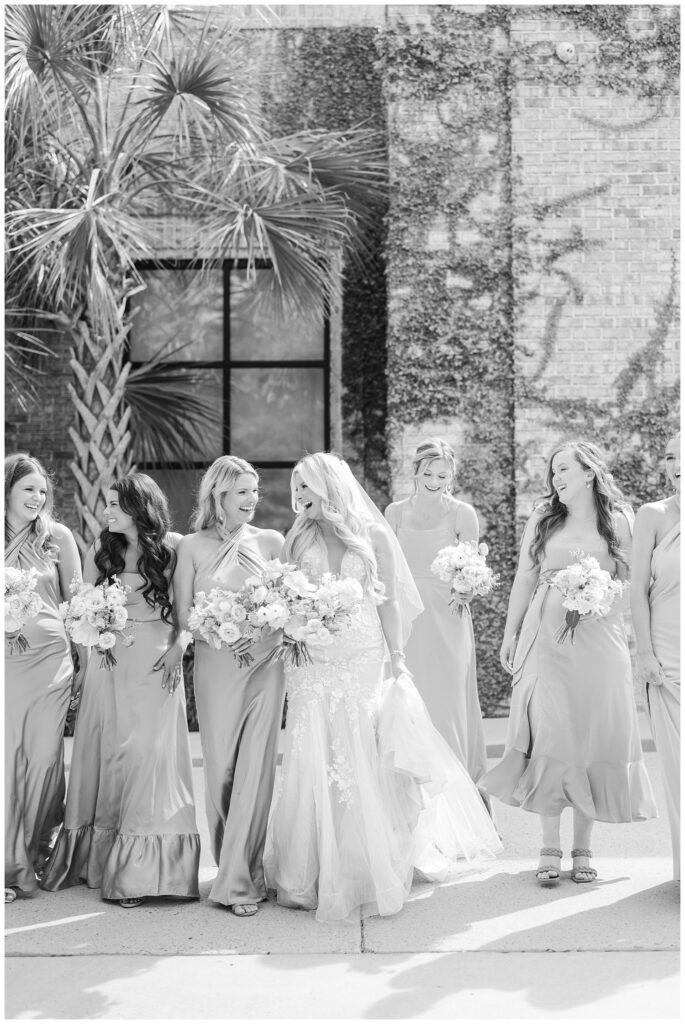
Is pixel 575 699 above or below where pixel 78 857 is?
above

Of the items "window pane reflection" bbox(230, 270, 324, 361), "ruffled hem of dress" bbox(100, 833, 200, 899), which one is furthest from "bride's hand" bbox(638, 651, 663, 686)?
"window pane reflection" bbox(230, 270, 324, 361)

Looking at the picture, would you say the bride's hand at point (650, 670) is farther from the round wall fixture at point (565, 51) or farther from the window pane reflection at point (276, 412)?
the round wall fixture at point (565, 51)

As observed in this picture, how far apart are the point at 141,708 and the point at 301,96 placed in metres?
7.15

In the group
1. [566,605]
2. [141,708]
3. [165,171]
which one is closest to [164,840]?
[141,708]

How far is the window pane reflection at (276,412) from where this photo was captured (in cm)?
1069

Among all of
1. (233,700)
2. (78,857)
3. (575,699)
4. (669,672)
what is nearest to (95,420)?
(78,857)

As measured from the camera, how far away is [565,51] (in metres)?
9.67

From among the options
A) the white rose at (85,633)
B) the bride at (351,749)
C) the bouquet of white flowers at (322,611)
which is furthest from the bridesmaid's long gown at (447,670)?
the white rose at (85,633)

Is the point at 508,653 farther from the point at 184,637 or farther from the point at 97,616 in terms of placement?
the point at 97,616

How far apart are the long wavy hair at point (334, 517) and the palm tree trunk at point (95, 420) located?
4114mm

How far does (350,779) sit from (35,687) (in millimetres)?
1596

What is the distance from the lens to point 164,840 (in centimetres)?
489

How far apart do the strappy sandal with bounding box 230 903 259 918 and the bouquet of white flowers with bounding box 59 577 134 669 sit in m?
1.26

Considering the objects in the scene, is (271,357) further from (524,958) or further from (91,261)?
(524,958)
